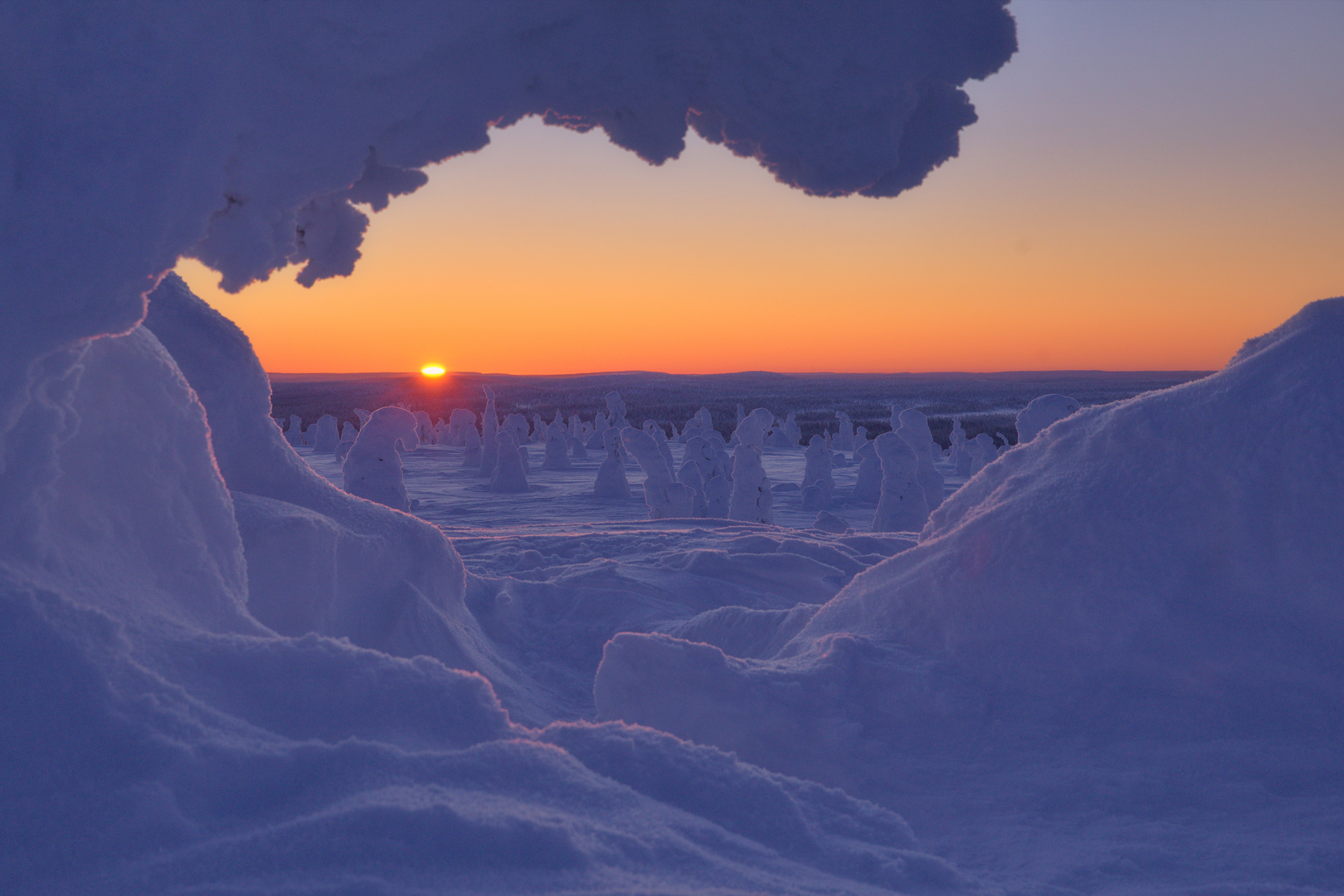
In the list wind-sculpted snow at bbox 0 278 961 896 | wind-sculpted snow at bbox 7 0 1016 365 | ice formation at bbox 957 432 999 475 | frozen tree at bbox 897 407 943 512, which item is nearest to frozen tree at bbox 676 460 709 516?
frozen tree at bbox 897 407 943 512

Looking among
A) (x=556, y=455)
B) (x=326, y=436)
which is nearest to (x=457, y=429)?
(x=326, y=436)

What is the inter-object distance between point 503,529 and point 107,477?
10.8 metres

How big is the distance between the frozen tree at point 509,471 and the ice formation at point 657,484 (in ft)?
19.5

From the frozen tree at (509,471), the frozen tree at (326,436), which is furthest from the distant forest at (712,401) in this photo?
the frozen tree at (509,471)

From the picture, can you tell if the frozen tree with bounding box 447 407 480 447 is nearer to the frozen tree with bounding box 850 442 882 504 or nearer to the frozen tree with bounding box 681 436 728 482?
the frozen tree with bounding box 850 442 882 504

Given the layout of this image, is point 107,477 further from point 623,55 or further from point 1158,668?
point 1158,668

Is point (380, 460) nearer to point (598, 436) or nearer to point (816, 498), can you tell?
point (816, 498)

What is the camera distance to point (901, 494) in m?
14.1

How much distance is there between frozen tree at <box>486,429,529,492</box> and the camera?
20.9 meters

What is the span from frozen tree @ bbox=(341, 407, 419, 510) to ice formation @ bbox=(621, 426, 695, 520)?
16.9ft

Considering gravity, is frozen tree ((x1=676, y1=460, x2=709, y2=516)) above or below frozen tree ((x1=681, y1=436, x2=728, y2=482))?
below

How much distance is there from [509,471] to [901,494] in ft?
35.0

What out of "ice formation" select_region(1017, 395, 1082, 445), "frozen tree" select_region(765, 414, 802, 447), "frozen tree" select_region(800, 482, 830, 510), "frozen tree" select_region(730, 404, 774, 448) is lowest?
"frozen tree" select_region(800, 482, 830, 510)

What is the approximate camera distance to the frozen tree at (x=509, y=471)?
20.9 meters
